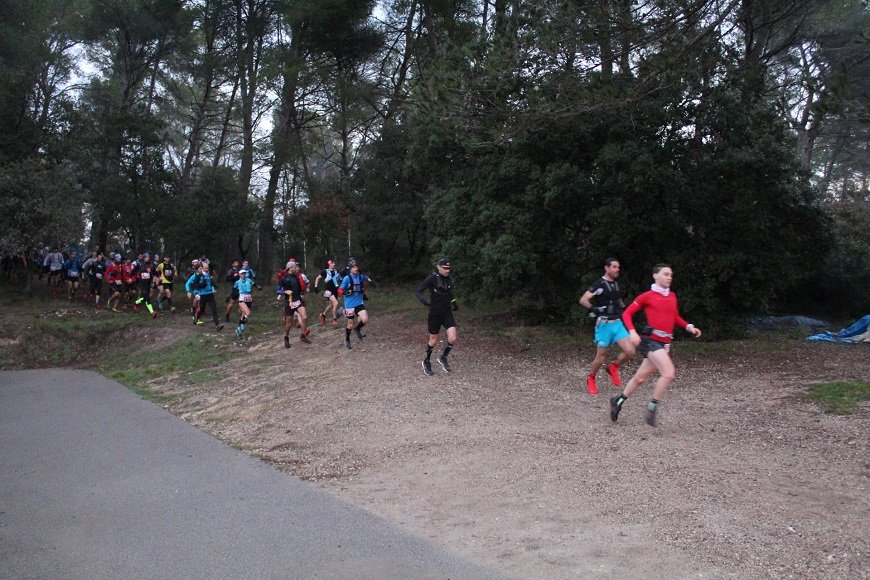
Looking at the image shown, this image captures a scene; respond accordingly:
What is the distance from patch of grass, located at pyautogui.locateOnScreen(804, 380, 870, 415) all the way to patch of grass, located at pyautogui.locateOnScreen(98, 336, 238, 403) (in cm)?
981

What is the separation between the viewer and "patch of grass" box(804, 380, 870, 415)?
8.52 m

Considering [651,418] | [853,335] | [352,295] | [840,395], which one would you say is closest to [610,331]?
[651,418]

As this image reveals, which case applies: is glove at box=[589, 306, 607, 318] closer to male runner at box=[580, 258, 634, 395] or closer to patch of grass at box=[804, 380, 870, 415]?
male runner at box=[580, 258, 634, 395]

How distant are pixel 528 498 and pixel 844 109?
263 inches

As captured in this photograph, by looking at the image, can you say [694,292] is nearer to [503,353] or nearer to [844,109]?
[503,353]

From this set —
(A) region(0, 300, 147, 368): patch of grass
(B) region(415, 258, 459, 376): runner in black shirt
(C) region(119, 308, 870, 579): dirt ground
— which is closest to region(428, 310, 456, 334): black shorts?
(B) region(415, 258, 459, 376): runner in black shirt

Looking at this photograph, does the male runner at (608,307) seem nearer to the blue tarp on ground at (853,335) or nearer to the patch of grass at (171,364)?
the patch of grass at (171,364)

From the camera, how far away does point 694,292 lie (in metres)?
14.1

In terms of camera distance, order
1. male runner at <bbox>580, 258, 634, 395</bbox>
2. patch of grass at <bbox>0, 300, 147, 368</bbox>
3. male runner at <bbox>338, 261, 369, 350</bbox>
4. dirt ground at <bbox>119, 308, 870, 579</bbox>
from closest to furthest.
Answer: dirt ground at <bbox>119, 308, 870, 579</bbox> < male runner at <bbox>580, 258, 634, 395</bbox> < male runner at <bbox>338, 261, 369, 350</bbox> < patch of grass at <bbox>0, 300, 147, 368</bbox>

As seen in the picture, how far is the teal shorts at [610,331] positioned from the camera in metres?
9.30

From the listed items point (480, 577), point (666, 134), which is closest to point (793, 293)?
point (666, 134)

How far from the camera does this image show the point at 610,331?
9.34 meters

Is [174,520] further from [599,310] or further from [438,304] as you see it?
[438,304]

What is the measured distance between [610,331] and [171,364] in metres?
9.72
